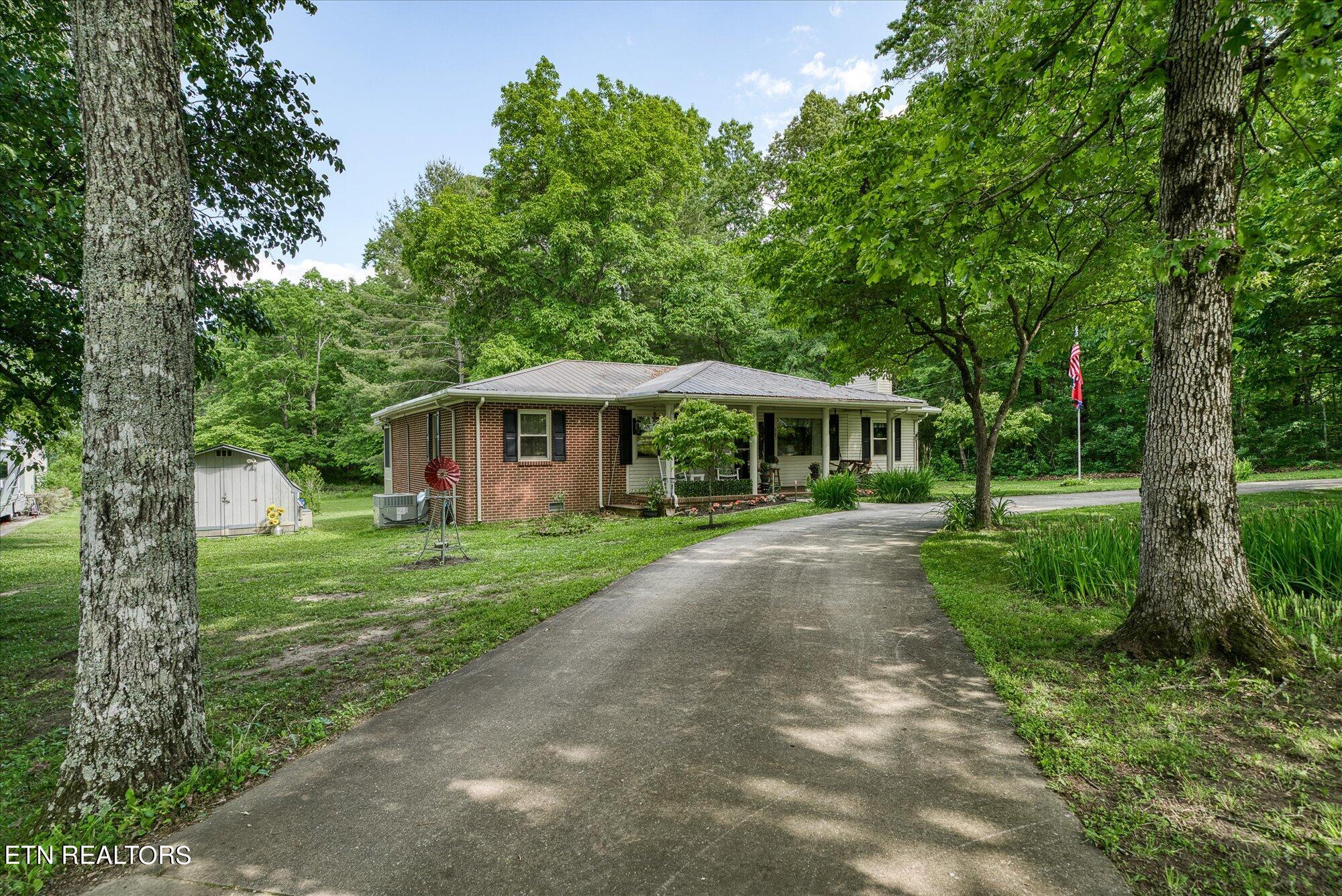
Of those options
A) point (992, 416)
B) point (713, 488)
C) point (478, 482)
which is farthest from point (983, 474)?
point (992, 416)

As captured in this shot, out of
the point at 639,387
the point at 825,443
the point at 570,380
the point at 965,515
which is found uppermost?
the point at 570,380

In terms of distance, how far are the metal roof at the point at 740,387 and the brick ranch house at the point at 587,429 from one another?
56 millimetres

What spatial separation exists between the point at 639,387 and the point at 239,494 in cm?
998

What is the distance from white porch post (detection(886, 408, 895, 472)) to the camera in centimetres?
2091

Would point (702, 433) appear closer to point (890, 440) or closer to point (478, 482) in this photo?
point (478, 482)

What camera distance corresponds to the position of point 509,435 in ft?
50.2

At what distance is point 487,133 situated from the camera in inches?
1078

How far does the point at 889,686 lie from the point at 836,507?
1046cm

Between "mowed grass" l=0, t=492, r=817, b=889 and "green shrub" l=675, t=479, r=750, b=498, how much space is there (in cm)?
323

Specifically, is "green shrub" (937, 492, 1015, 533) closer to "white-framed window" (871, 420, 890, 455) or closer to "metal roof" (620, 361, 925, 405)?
"metal roof" (620, 361, 925, 405)

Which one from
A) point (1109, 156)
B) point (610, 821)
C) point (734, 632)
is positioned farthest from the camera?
point (734, 632)

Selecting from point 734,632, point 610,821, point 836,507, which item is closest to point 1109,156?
point 734,632

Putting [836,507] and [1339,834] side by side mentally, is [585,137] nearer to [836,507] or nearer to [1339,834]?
[836,507]

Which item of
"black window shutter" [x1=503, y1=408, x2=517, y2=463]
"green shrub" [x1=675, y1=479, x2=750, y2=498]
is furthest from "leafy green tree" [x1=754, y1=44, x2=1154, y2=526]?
"black window shutter" [x1=503, y1=408, x2=517, y2=463]
